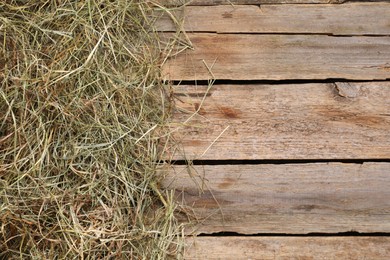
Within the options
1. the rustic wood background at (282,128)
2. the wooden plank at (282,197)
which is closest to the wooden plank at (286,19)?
the rustic wood background at (282,128)

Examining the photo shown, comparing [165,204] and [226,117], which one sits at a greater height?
[226,117]

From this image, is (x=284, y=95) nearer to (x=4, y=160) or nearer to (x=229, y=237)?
(x=229, y=237)

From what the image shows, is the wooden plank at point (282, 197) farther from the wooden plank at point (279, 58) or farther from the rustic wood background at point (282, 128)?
the wooden plank at point (279, 58)

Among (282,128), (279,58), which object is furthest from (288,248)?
(279,58)

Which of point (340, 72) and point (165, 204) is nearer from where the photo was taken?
point (165, 204)

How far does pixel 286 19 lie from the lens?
9.32ft

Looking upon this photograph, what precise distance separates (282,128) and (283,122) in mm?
24

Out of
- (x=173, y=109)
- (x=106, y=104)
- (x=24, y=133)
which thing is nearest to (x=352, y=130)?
(x=173, y=109)

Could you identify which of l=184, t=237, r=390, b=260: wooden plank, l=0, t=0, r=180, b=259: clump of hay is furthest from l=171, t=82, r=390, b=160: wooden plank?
l=184, t=237, r=390, b=260: wooden plank

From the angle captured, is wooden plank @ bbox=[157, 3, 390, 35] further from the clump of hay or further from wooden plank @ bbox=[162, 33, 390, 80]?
the clump of hay

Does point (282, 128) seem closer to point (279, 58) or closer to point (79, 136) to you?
point (279, 58)

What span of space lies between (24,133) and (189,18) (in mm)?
761

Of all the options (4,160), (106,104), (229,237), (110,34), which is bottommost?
(229,237)

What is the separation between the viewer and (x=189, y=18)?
9.26 feet
